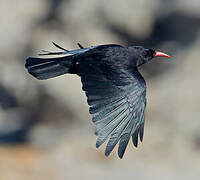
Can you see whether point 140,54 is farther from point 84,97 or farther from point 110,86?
point 84,97

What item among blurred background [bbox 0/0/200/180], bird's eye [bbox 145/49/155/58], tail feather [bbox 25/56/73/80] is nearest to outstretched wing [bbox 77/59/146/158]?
tail feather [bbox 25/56/73/80]

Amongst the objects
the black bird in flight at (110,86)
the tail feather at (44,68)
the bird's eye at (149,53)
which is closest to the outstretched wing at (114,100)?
the black bird in flight at (110,86)

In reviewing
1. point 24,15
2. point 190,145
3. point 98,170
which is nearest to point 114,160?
point 98,170

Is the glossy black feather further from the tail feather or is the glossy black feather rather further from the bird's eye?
the bird's eye

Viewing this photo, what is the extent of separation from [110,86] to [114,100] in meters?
0.19

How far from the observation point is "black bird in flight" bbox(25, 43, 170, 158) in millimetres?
7398

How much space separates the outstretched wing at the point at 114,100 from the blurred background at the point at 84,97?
6923mm

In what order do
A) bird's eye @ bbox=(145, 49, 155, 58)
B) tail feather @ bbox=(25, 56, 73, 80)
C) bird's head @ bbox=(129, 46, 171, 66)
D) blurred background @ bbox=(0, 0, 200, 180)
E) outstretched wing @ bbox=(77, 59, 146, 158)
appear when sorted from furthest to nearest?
blurred background @ bbox=(0, 0, 200, 180), bird's eye @ bbox=(145, 49, 155, 58), bird's head @ bbox=(129, 46, 171, 66), tail feather @ bbox=(25, 56, 73, 80), outstretched wing @ bbox=(77, 59, 146, 158)

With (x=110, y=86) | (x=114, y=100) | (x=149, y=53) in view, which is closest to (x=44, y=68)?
(x=110, y=86)

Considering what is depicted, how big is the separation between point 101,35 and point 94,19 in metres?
0.61

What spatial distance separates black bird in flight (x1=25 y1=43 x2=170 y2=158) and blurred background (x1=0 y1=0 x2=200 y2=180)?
6.53 meters

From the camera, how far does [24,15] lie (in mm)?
19469

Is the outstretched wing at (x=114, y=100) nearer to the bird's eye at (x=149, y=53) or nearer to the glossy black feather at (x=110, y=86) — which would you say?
the glossy black feather at (x=110, y=86)

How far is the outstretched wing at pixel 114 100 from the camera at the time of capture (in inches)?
291
